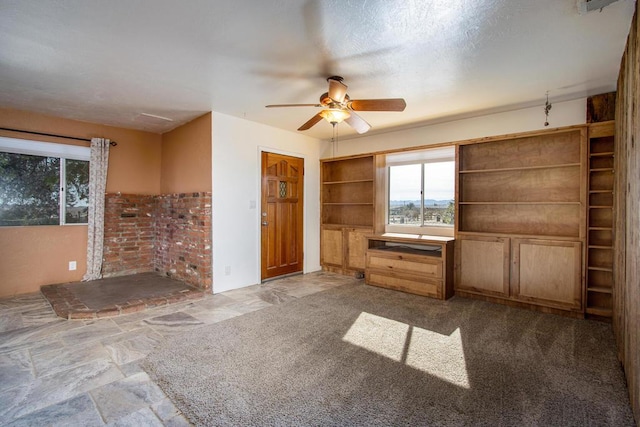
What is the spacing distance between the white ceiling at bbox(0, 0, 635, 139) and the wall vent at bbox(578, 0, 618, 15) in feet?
0.25

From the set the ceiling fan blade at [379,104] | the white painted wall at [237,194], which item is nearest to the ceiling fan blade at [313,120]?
the ceiling fan blade at [379,104]

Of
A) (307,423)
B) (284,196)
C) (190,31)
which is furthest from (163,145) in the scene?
(307,423)

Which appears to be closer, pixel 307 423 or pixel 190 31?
pixel 307 423

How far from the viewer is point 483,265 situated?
13.2 feet

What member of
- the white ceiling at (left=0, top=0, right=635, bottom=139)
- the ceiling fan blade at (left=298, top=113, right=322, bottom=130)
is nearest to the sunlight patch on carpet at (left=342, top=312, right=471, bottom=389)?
the ceiling fan blade at (left=298, top=113, right=322, bottom=130)

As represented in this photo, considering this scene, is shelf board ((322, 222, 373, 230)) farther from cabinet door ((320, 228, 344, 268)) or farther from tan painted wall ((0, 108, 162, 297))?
tan painted wall ((0, 108, 162, 297))

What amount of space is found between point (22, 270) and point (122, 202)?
4.95ft

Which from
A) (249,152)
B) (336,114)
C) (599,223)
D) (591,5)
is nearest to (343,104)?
(336,114)

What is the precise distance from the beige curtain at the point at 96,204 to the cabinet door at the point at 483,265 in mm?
5263

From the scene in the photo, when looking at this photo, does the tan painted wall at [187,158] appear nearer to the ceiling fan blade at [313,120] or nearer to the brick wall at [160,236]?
the brick wall at [160,236]

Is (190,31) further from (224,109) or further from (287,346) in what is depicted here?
(287,346)

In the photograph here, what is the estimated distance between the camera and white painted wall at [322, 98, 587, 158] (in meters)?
3.69

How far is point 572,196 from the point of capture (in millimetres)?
3662

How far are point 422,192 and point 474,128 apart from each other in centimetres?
118
